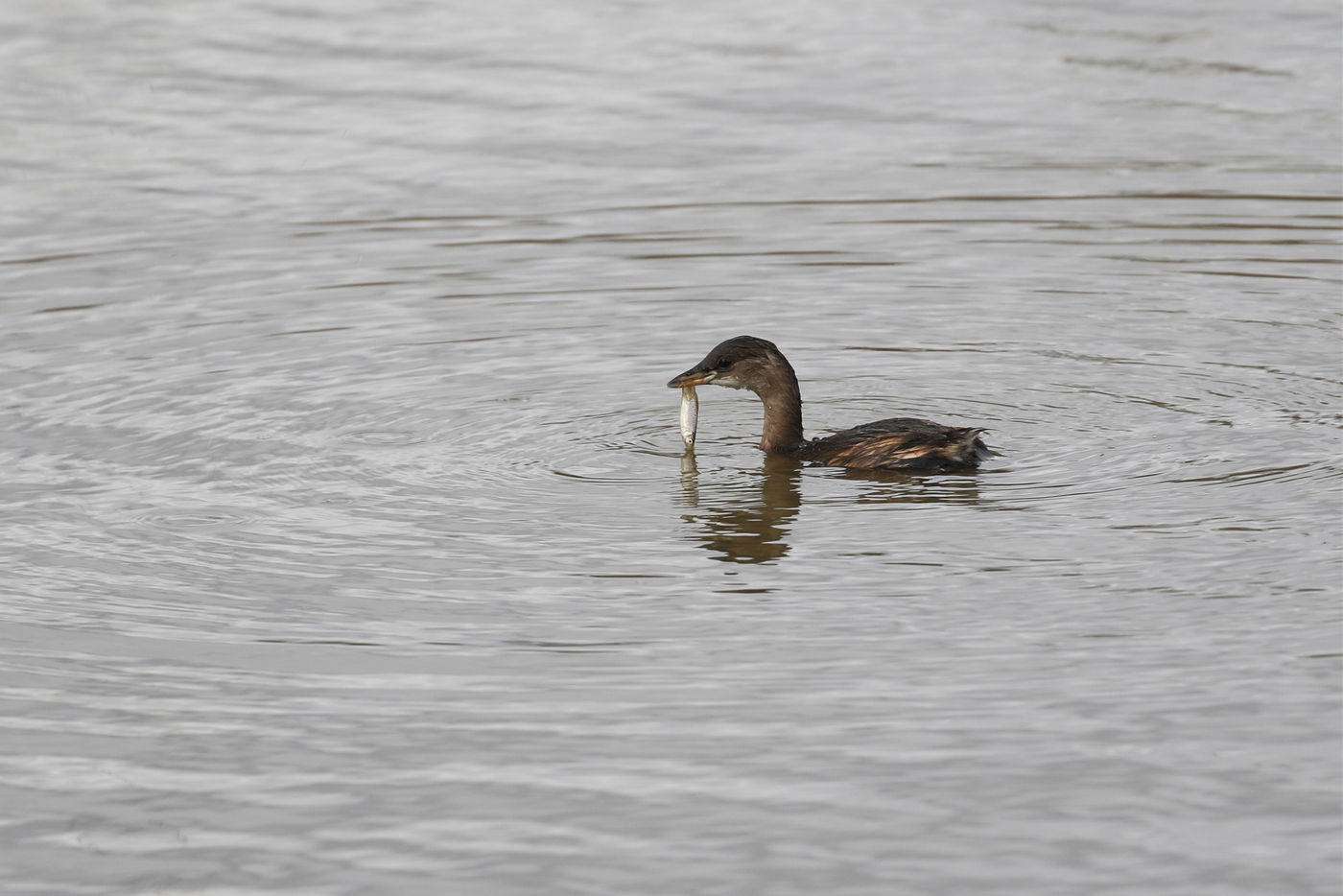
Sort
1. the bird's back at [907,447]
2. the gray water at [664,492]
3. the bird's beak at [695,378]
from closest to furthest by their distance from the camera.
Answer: the gray water at [664,492]
the bird's back at [907,447]
the bird's beak at [695,378]

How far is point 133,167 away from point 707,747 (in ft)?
44.2

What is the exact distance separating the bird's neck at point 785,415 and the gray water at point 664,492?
343 mm

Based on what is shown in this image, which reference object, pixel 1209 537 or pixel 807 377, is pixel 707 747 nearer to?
pixel 1209 537

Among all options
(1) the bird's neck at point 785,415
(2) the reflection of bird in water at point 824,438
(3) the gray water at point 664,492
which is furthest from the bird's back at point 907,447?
(1) the bird's neck at point 785,415

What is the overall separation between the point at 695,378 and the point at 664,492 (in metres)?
1.05

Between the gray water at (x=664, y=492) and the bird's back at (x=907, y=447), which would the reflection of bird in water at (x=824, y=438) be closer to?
the bird's back at (x=907, y=447)

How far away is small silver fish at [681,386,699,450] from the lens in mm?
10688

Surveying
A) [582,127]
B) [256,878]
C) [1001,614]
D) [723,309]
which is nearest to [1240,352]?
[723,309]

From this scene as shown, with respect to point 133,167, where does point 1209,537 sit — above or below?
below

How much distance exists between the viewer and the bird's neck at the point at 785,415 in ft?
35.1

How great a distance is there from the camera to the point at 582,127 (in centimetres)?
1977

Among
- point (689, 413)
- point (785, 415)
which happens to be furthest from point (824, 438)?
point (689, 413)

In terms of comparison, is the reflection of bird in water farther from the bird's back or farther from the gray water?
the gray water

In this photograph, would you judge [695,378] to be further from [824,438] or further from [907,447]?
[907,447]
